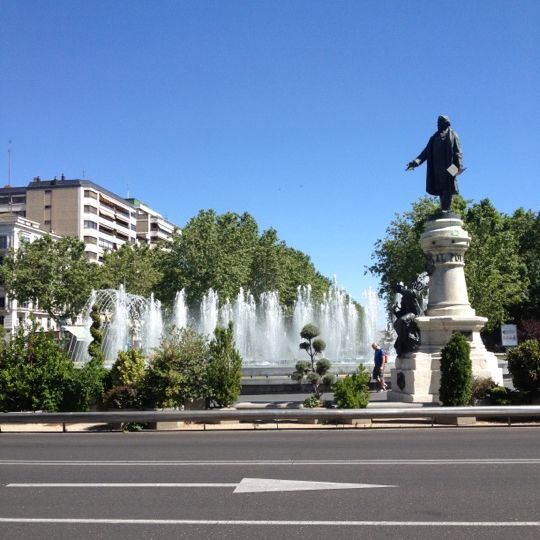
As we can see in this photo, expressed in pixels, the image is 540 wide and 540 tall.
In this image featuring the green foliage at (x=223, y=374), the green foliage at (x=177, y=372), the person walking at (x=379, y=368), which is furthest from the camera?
the person walking at (x=379, y=368)

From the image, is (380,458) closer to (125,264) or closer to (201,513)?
(201,513)

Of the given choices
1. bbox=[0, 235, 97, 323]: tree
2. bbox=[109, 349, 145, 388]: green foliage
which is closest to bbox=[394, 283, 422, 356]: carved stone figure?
bbox=[109, 349, 145, 388]: green foliage

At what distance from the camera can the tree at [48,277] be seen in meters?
58.6

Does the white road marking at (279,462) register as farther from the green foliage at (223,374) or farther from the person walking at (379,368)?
the person walking at (379,368)

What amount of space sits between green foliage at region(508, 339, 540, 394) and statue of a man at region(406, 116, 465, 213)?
4.44m

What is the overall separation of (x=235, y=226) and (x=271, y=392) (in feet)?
136

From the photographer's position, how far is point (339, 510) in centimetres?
652

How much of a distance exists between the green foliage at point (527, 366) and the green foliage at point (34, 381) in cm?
1018

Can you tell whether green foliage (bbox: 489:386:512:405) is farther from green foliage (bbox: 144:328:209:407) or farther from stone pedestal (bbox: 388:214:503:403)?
green foliage (bbox: 144:328:209:407)

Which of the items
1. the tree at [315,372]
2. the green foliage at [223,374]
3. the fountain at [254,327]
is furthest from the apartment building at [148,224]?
the green foliage at [223,374]

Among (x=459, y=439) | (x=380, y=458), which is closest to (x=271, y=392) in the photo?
(x=459, y=439)

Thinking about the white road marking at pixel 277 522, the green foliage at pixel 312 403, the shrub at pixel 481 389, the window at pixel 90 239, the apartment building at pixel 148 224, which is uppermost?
the apartment building at pixel 148 224

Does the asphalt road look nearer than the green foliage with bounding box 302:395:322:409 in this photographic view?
Yes

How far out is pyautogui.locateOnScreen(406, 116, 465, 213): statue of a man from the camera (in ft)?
60.1
